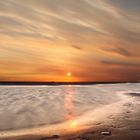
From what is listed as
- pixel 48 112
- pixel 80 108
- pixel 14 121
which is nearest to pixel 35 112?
pixel 48 112

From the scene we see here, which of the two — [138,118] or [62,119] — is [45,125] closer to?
[62,119]

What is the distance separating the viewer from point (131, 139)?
11.0 meters

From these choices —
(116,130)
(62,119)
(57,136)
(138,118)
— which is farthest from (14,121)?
(138,118)

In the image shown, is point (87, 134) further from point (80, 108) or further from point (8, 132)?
point (80, 108)

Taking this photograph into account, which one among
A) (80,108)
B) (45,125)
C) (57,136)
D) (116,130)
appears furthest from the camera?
(80,108)

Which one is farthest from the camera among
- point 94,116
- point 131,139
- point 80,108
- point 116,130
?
point 80,108

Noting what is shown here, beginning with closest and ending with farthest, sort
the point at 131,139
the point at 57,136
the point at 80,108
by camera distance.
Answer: the point at 131,139 < the point at 57,136 < the point at 80,108

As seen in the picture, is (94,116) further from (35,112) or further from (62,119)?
(35,112)

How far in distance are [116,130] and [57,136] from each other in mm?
2671

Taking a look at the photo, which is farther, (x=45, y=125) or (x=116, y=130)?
(x=45, y=125)

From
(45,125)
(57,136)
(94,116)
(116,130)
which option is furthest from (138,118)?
(57,136)

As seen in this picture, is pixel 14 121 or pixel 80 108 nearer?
pixel 14 121

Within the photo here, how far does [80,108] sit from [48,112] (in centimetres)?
351

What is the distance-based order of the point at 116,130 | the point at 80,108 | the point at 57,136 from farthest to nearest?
1. the point at 80,108
2. the point at 116,130
3. the point at 57,136
